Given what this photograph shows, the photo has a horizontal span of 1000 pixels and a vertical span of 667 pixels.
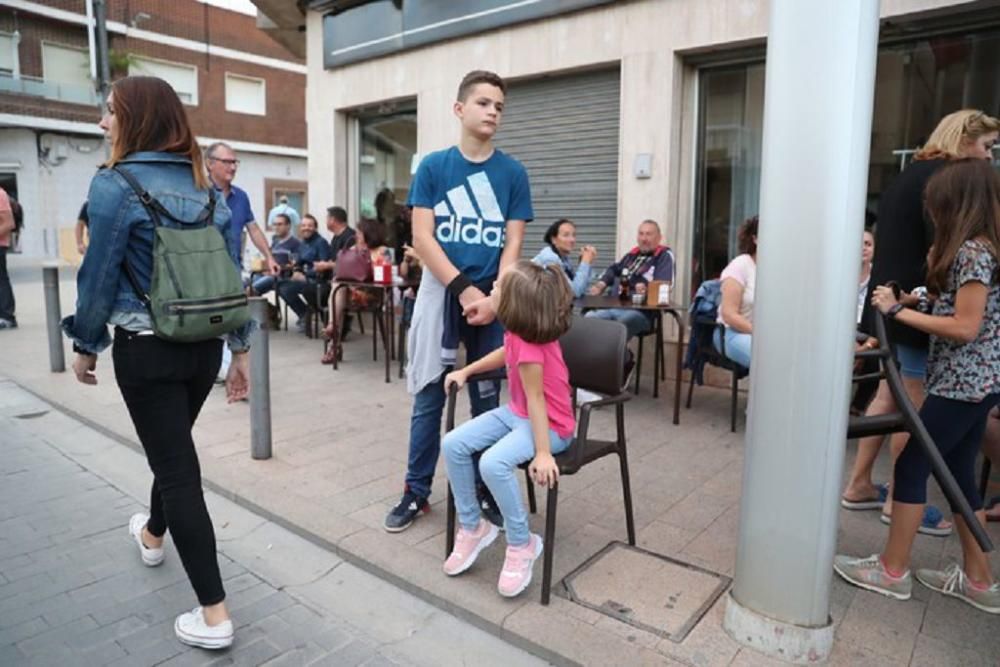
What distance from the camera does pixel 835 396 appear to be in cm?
218

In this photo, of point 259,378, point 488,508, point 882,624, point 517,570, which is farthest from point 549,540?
point 259,378

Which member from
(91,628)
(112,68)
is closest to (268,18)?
(91,628)

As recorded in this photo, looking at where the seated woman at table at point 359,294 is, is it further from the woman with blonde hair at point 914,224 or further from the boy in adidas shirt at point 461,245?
the woman with blonde hair at point 914,224

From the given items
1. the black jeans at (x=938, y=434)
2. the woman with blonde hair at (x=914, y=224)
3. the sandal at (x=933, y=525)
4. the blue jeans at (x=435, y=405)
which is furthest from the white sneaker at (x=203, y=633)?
the sandal at (x=933, y=525)

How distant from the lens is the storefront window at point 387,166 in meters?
8.96

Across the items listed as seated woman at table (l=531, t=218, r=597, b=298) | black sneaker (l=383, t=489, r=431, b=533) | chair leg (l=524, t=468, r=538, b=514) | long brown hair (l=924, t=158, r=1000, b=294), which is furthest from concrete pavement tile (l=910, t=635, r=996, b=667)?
seated woman at table (l=531, t=218, r=597, b=298)

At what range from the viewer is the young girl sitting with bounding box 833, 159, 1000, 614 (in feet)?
8.21

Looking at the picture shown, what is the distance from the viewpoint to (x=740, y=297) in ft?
14.9

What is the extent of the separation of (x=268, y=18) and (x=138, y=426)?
937cm

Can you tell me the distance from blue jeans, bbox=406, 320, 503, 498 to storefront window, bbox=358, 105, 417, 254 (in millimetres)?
5838

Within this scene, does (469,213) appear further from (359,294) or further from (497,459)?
(359,294)

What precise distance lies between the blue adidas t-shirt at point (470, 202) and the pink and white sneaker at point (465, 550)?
1058 millimetres

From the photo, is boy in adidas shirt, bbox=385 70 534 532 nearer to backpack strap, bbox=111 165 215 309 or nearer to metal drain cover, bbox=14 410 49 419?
backpack strap, bbox=111 165 215 309

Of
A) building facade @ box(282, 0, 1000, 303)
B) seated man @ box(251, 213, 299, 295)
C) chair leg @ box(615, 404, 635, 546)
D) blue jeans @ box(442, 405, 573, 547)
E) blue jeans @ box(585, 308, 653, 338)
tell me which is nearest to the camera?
blue jeans @ box(442, 405, 573, 547)
